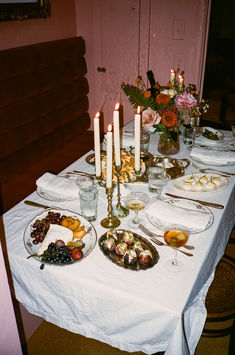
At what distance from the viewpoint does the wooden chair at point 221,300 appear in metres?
1.60

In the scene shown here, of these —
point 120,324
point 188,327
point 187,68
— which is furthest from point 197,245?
point 187,68

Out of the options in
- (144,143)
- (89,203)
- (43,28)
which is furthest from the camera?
(43,28)

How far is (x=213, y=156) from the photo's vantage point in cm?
205

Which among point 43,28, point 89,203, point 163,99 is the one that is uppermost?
point 43,28

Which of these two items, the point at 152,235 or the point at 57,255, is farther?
the point at 152,235

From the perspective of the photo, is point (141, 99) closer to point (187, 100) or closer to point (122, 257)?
point (187, 100)

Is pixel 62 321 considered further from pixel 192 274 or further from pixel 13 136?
pixel 13 136

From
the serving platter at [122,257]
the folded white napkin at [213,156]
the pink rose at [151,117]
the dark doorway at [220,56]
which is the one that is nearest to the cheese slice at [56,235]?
the serving platter at [122,257]

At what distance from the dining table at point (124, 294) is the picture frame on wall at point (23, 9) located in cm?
238

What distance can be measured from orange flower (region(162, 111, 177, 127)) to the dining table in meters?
0.66

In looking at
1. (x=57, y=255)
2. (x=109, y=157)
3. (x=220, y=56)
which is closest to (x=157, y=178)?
(x=109, y=157)

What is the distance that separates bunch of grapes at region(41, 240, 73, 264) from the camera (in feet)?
4.13

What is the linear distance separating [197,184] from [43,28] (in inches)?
111

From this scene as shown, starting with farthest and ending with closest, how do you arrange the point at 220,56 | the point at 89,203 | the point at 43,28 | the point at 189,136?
A: the point at 220,56
the point at 43,28
the point at 189,136
the point at 89,203
